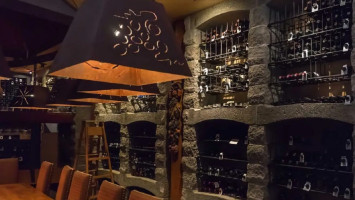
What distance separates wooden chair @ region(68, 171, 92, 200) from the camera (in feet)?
10.1

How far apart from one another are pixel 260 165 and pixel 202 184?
4.36 ft

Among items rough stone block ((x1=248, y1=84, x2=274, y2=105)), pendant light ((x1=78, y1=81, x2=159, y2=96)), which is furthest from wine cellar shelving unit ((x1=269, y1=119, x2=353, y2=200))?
pendant light ((x1=78, y1=81, x2=159, y2=96))

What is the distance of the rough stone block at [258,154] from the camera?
435 centimetres

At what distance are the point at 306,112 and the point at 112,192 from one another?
8.04 ft

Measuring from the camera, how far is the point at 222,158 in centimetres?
503

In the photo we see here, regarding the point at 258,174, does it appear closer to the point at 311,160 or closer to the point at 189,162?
the point at 311,160

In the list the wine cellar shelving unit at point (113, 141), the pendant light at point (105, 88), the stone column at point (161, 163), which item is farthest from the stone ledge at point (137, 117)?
the pendant light at point (105, 88)

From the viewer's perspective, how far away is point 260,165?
4.37 meters

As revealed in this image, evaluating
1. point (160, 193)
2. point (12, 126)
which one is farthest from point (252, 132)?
point (12, 126)

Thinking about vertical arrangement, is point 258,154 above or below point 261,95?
below

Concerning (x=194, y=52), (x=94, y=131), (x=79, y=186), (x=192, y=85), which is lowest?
(x=79, y=186)

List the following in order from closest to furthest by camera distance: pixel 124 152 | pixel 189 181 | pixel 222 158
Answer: pixel 222 158, pixel 189 181, pixel 124 152

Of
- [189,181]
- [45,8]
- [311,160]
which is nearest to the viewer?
[311,160]

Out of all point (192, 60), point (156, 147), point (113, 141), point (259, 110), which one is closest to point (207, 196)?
point (156, 147)
